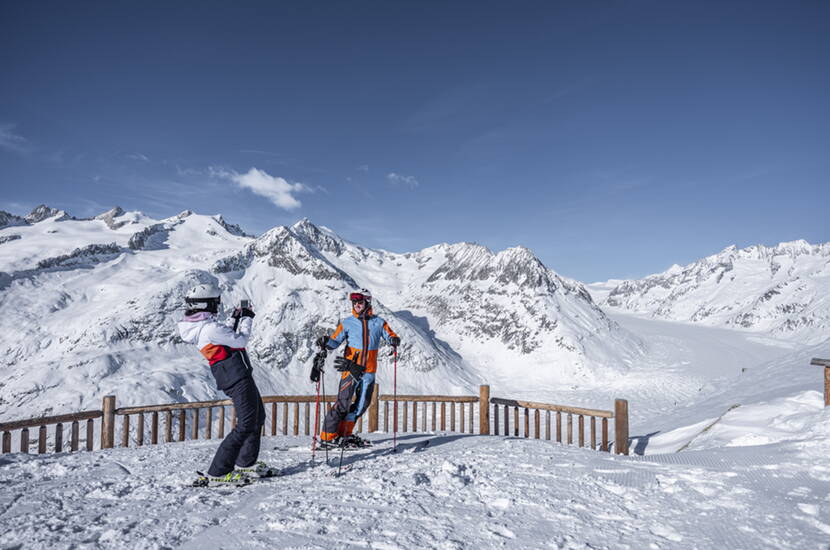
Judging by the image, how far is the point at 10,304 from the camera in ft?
111

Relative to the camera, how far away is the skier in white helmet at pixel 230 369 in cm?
448

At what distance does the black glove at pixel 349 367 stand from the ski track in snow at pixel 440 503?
46.7 inches

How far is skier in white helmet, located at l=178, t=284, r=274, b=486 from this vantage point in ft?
14.7

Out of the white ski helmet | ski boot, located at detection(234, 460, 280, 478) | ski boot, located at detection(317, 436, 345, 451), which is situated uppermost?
the white ski helmet

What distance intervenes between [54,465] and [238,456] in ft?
7.63

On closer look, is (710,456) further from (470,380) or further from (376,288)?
(376,288)

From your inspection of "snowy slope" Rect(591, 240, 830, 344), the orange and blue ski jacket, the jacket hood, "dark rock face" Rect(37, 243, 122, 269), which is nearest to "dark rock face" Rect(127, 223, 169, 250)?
"dark rock face" Rect(37, 243, 122, 269)

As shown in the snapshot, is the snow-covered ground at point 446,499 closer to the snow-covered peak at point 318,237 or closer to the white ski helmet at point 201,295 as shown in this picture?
the white ski helmet at point 201,295

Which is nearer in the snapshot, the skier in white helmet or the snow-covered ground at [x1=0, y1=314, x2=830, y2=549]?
the snow-covered ground at [x1=0, y1=314, x2=830, y2=549]

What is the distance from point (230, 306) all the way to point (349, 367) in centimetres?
3442

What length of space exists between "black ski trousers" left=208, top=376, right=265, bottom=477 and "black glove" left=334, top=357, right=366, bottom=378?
1.52 m

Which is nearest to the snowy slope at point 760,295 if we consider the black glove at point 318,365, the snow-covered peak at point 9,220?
the black glove at point 318,365

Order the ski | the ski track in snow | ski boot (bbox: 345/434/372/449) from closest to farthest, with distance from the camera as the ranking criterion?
the ski track in snow
the ski
ski boot (bbox: 345/434/372/449)

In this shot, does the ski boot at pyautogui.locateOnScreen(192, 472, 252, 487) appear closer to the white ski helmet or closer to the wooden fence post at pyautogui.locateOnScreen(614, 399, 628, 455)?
the white ski helmet
